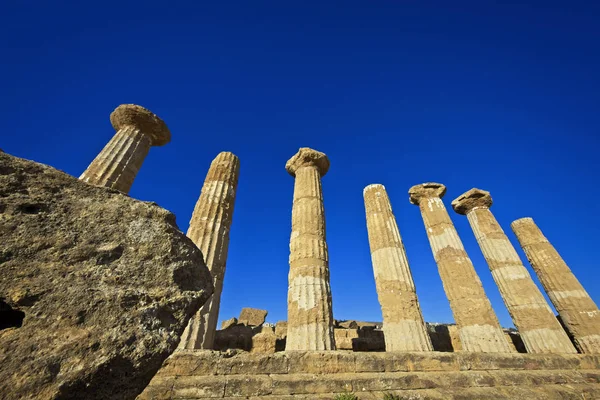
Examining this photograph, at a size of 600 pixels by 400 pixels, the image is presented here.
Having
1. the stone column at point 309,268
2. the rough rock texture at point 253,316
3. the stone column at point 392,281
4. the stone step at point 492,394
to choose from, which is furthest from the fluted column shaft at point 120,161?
the rough rock texture at point 253,316

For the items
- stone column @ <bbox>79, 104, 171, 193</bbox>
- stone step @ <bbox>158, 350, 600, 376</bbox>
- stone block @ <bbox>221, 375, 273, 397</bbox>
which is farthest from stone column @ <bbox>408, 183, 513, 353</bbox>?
stone column @ <bbox>79, 104, 171, 193</bbox>

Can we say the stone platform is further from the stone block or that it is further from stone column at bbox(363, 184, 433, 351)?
stone column at bbox(363, 184, 433, 351)

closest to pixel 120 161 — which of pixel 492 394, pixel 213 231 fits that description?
pixel 213 231

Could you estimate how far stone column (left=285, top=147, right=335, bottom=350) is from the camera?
21.1 feet

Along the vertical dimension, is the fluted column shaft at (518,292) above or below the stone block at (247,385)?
above

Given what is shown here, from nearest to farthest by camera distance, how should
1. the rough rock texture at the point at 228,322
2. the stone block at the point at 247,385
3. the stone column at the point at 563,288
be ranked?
the stone block at the point at 247,385
the stone column at the point at 563,288
the rough rock texture at the point at 228,322

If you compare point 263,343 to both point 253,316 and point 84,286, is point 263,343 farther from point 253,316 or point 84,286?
point 84,286

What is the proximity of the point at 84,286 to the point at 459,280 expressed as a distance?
10.9 meters

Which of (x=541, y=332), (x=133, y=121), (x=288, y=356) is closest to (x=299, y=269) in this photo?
(x=288, y=356)

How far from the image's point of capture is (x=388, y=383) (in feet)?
14.8

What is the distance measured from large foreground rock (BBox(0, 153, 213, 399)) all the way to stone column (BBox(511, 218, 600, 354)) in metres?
14.7

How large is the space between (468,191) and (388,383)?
38.5 ft

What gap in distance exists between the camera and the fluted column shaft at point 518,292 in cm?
938

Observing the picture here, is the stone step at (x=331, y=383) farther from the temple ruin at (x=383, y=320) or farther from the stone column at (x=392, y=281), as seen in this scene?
the stone column at (x=392, y=281)
